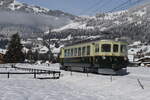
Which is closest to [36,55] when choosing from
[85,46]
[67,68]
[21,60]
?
[21,60]

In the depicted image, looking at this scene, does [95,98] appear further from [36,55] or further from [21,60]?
[36,55]

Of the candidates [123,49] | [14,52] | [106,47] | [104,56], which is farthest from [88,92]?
[14,52]

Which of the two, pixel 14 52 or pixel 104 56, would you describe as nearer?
pixel 104 56

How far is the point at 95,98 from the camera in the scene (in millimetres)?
17766

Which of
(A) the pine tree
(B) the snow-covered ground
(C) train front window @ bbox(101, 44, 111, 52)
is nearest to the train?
(C) train front window @ bbox(101, 44, 111, 52)

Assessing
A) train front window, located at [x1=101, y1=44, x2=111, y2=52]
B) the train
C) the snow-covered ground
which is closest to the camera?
the snow-covered ground

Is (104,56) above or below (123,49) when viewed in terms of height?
below

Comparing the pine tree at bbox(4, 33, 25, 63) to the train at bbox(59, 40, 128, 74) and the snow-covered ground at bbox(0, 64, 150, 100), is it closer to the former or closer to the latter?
the train at bbox(59, 40, 128, 74)

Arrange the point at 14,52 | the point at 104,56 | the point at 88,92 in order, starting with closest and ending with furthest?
1. the point at 88,92
2. the point at 104,56
3. the point at 14,52

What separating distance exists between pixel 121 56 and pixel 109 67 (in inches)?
65.1

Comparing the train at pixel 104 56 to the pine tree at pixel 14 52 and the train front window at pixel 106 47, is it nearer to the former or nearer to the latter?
the train front window at pixel 106 47

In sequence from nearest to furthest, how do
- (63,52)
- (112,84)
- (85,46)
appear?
(112,84)
(85,46)
(63,52)

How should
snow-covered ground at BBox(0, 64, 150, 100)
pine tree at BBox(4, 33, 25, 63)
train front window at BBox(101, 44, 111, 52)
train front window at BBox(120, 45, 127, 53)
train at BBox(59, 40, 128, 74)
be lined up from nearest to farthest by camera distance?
snow-covered ground at BBox(0, 64, 150, 100) < train at BBox(59, 40, 128, 74) < train front window at BBox(101, 44, 111, 52) < train front window at BBox(120, 45, 127, 53) < pine tree at BBox(4, 33, 25, 63)

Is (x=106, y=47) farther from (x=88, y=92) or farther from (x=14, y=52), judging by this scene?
(x=14, y=52)
